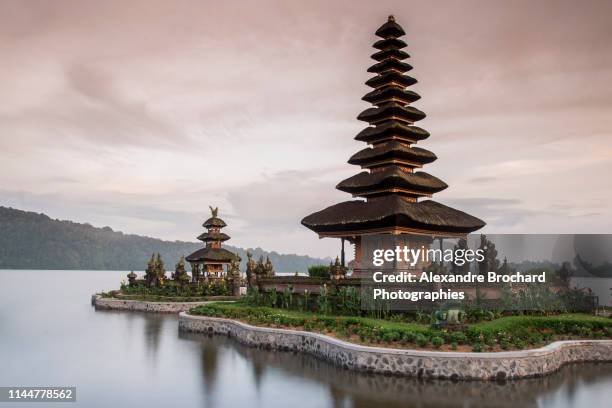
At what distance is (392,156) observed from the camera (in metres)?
35.7

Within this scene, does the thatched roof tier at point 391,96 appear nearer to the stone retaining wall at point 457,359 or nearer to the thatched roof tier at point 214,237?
the stone retaining wall at point 457,359

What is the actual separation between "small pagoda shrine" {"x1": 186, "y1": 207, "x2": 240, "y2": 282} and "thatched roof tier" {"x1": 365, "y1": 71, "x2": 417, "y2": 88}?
26.8 metres

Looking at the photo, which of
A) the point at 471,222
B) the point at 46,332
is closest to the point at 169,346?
the point at 46,332

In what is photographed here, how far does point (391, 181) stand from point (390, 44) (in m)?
11.5

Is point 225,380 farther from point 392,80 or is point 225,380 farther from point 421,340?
point 392,80

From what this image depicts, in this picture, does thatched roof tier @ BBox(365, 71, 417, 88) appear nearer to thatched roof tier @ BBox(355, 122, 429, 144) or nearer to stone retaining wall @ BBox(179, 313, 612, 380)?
thatched roof tier @ BBox(355, 122, 429, 144)

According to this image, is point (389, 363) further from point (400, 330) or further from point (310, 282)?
point (310, 282)

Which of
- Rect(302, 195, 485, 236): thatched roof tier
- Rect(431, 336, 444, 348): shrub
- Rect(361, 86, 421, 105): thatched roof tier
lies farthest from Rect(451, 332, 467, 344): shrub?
Rect(361, 86, 421, 105): thatched roof tier

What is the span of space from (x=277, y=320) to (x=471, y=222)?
15538 millimetres

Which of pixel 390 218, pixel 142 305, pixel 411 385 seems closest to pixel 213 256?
pixel 142 305

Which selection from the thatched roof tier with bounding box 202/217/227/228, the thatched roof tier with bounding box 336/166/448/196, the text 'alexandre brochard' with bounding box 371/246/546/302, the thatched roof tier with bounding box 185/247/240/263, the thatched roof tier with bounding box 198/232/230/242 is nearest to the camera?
the text 'alexandre brochard' with bounding box 371/246/546/302

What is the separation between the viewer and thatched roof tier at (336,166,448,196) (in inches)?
1342

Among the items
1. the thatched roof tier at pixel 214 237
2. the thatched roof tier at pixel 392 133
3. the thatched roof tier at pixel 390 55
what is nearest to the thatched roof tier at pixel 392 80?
the thatched roof tier at pixel 390 55

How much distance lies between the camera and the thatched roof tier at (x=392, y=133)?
1436 inches
